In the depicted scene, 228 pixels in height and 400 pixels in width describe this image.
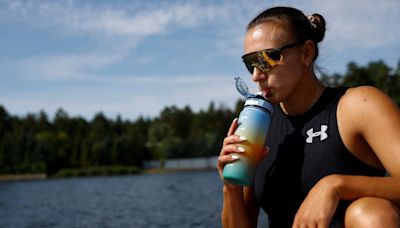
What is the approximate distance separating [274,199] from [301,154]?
29 centimetres

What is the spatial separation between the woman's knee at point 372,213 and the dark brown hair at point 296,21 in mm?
815

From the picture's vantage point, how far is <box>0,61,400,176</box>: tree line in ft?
319

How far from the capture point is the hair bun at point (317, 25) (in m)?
2.61

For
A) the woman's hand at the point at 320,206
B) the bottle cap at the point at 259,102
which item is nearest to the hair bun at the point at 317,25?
the bottle cap at the point at 259,102

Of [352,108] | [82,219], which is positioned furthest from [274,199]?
[82,219]

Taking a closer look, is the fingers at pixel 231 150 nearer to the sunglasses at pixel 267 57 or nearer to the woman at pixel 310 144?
the woman at pixel 310 144

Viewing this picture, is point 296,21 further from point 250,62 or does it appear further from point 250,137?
point 250,137

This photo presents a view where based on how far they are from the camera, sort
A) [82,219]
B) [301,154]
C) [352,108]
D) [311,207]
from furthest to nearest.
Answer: [82,219]
[301,154]
[352,108]
[311,207]

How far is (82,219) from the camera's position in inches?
1131

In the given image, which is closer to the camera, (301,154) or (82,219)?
(301,154)

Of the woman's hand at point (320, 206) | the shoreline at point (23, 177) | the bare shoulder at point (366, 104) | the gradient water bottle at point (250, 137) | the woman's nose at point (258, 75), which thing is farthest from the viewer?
the shoreline at point (23, 177)

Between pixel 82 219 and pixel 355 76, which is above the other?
pixel 355 76

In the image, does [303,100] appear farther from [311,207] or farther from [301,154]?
[311,207]

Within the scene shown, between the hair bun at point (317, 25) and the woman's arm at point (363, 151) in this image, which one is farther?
the hair bun at point (317, 25)
